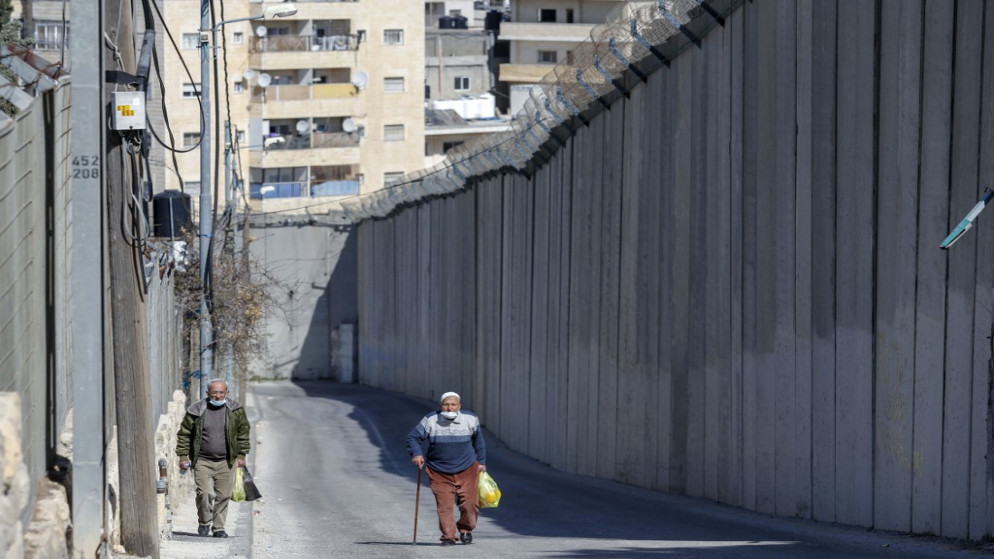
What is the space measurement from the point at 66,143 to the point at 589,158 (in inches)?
524

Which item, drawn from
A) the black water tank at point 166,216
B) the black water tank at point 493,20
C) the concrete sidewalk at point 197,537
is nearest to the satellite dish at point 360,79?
the black water tank at point 493,20

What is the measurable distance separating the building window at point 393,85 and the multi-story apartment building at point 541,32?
35.5 feet

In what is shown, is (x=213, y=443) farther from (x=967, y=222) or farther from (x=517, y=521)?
(x=967, y=222)

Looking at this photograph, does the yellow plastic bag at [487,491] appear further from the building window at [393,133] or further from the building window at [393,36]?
the building window at [393,36]

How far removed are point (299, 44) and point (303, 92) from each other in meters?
2.14

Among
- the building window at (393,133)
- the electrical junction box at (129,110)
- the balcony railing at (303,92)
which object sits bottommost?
the electrical junction box at (129,110)

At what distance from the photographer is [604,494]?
18891 millimetres

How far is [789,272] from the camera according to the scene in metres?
14.8

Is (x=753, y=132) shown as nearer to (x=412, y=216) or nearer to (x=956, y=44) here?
(x=956, y=44)

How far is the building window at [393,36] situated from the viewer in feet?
213

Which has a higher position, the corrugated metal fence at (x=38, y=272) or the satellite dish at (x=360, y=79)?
the satellite dish at (x=360, y=79)

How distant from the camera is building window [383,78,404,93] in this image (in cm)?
6481

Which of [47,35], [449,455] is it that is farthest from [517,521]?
[47,35]

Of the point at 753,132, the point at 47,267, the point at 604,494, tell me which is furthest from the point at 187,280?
the point at 47,267
